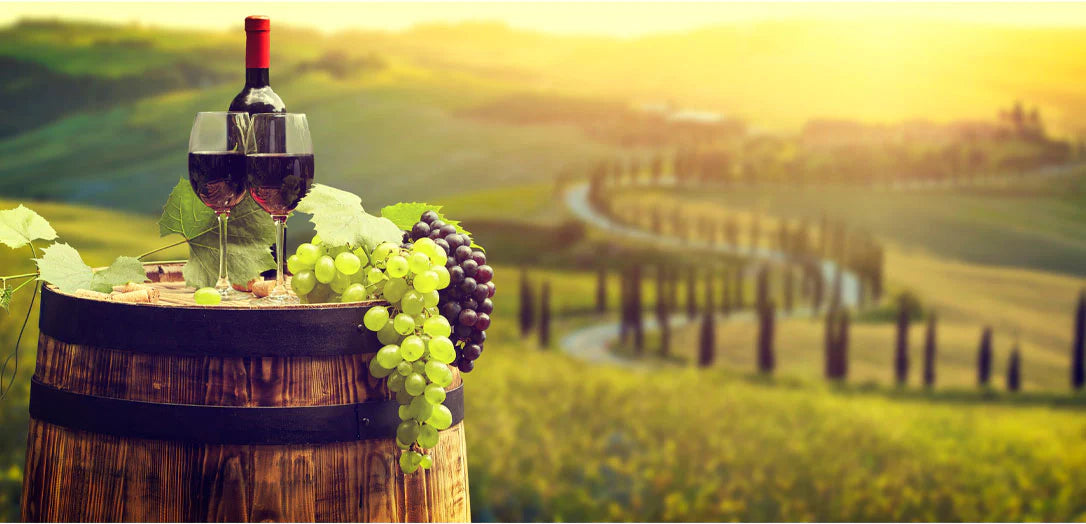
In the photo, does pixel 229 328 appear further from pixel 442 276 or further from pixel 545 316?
pixel 545 316

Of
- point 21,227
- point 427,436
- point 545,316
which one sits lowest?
point 545,316

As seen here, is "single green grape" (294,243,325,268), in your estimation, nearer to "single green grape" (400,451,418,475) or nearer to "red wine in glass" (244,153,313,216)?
"red wine in glass" (244,153,313,216)

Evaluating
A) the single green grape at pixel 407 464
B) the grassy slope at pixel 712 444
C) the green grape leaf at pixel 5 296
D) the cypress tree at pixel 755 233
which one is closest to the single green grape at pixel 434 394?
the single green grape at pixel 407 464

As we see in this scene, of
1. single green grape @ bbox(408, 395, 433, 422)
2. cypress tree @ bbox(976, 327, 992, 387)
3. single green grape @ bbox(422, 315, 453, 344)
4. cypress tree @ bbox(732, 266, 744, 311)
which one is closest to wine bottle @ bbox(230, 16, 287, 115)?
single green grape @ bbox(422, 315, 453, 344)

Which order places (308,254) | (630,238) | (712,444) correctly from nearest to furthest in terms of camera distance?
1. (308,254)
2. (712,444)
3. (630,238)

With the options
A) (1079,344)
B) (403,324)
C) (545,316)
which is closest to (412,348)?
(403,324)

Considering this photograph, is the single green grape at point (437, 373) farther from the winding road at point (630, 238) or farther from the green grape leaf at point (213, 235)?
the winding road at point (630, 238)
